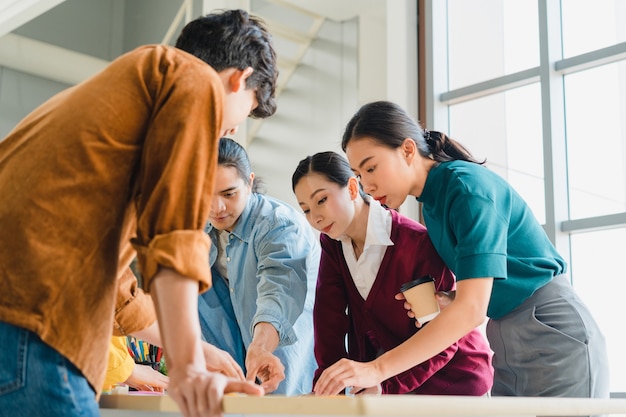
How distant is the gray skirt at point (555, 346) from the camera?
1772mm

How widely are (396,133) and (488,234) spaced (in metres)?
0.42

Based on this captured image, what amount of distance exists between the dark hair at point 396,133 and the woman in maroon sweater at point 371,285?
0.74 feet

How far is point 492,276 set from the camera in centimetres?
165

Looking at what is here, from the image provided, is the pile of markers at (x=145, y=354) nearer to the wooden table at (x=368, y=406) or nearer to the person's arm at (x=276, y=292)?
the person's arm at (x=276, y=292)

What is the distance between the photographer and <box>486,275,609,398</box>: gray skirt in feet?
5.82

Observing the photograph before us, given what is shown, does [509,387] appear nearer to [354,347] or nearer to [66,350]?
[354,347]

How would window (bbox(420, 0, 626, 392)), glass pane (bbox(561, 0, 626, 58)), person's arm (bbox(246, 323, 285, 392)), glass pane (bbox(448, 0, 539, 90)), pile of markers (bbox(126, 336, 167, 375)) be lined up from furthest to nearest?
glass pane (bbox(448, 0, 539, 90)) < glass pane (bbox(561, 0, 626, 58)) < window (bbox(420, 0, 626, 392)) < pile of markers (bbox(126, 336, 167, 375)) < person's arm (bbox(246, 323, 285, 392))

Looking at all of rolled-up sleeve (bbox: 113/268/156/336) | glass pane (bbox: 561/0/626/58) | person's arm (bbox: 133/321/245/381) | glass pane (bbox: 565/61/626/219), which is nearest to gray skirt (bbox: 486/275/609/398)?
person's arm (bbox: 133/321/245/381)

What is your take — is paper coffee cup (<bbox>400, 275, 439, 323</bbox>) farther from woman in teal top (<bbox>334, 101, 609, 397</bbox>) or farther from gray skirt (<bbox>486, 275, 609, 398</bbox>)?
gray skirt (<bbox>486, 275, 609, 398</bbox>)

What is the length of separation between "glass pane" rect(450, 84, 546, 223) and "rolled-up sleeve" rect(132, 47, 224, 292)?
3.16 metres

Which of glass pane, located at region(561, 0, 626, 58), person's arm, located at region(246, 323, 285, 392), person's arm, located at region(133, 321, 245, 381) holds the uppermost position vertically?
glass pane, located at region(561, 0, 626, 58)

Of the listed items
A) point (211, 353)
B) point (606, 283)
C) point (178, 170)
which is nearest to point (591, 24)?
point (606, 283)

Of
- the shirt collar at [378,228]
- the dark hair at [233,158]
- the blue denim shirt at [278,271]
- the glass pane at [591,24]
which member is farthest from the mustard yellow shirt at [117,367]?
the glass pane at [591,24]

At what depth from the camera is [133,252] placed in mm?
1062
